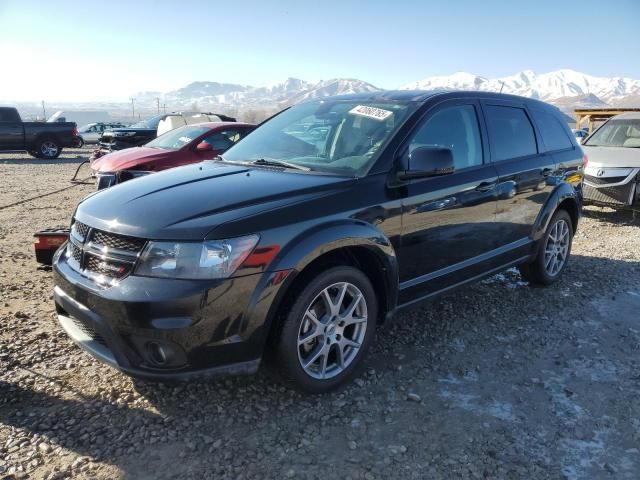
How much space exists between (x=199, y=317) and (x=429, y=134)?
2.07m

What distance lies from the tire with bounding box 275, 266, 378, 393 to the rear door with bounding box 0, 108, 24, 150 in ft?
61.0

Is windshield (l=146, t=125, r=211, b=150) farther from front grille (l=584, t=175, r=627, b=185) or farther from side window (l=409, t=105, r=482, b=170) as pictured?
front grille (l=584, t=175, r=627, b=185)

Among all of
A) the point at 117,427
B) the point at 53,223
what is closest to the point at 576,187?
the point at 117,427

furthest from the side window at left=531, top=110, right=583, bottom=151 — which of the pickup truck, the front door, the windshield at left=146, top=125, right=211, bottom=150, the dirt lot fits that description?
the pickup truck

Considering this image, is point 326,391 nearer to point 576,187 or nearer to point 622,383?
point 622,383

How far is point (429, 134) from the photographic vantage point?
11.6ft

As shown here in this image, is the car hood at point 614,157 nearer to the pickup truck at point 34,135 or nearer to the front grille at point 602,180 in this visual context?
the front grille at point 602,180

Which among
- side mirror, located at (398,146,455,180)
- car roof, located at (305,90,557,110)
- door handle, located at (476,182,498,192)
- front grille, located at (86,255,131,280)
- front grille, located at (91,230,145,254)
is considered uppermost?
car roof, located at (305,90,557,110)

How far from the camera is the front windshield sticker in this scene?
3547 mm

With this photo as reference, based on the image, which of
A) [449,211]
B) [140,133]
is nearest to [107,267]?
[449,211]

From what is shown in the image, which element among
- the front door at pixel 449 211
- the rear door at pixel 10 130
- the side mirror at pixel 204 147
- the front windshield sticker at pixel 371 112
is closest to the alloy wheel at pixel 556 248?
the front door at pixel 449 211

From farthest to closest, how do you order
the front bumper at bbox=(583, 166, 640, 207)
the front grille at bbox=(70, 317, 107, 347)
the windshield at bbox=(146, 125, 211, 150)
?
the windshield at bbox=(146, 125, 211, 150) → the front bumper at bbox=(583, 166, 640, 207) → the front grille at bbox=(70, 317, 107, 347)

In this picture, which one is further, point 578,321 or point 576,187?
point 576,187

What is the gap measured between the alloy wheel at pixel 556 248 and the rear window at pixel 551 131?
760 mm
